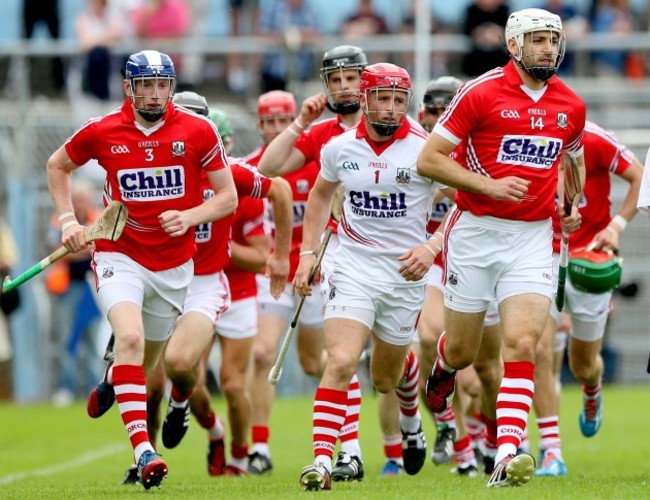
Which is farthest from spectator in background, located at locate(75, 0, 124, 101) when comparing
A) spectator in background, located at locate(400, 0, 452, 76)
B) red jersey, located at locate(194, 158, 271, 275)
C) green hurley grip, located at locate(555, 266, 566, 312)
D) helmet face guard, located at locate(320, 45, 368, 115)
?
green hurley grip, located at locate(555, 266, 566, 312)

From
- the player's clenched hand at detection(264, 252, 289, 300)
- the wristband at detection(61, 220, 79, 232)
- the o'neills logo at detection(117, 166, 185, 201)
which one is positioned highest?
the o'neills logo at detection(117, 166, 185, 201)

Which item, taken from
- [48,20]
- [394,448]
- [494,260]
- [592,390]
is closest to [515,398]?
[494,260]

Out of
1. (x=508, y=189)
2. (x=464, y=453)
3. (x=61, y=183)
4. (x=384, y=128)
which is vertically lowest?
(x=464, y=453)

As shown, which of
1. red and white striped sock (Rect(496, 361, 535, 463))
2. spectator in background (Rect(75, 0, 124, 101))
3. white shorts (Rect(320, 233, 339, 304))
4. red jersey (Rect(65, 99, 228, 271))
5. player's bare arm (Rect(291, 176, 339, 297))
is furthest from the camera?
spectator in background (Rect(75, 0, 124, 101))

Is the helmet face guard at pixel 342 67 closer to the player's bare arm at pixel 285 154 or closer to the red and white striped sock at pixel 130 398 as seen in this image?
the player's bare arm at pixel 285 154

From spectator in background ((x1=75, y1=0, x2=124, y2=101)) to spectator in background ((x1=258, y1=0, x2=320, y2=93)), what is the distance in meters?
1.99

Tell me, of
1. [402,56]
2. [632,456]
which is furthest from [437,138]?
[402,56]

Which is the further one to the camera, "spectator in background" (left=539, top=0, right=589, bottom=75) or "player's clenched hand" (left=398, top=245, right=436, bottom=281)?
"spectator in background" (left=539, top=0, right=589, bottom=75)

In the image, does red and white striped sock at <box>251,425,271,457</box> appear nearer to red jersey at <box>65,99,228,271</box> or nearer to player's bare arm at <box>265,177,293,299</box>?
player's bare arm at <box>265,177,293,299</box>

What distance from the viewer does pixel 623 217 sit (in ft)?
37.9

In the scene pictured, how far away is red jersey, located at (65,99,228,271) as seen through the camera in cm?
991

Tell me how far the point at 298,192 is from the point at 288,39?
7.56 m

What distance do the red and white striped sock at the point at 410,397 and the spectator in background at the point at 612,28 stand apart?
11.3 m

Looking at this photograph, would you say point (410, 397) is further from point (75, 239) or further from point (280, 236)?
point (75, 239)
